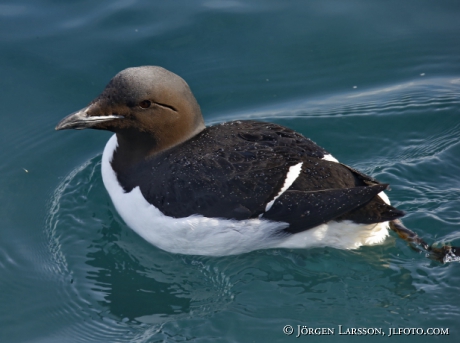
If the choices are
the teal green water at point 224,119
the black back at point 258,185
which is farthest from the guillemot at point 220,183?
the teal green water at point 224,119

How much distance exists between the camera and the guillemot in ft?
15.0

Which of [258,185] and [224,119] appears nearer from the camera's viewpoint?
[258,185]

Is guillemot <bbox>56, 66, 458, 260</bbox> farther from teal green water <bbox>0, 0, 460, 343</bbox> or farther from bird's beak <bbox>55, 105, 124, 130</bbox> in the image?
teal green water <bbox>0, 0, 460, 343</bbox>

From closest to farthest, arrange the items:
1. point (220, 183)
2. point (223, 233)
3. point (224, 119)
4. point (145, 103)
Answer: point (220, 183)
point (223, 233)
point (145, 103)
point (224, 119)

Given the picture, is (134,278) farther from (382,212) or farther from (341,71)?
(341,71)

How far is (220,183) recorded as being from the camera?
15.0 ft

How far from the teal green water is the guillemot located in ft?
0.77

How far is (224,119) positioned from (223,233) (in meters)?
2.11

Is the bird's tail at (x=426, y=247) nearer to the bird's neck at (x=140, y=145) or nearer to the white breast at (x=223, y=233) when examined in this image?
the white breast at (x=223, y=233)

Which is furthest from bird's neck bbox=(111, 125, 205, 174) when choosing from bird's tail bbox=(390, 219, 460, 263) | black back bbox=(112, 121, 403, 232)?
bird's tail bbox=(390, 219, 460, 263)

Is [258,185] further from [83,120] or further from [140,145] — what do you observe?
[83,120]

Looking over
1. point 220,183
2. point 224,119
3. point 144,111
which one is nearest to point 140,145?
point 144,111

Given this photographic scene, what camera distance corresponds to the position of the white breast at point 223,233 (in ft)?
15.3

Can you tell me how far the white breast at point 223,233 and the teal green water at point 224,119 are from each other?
118mm
